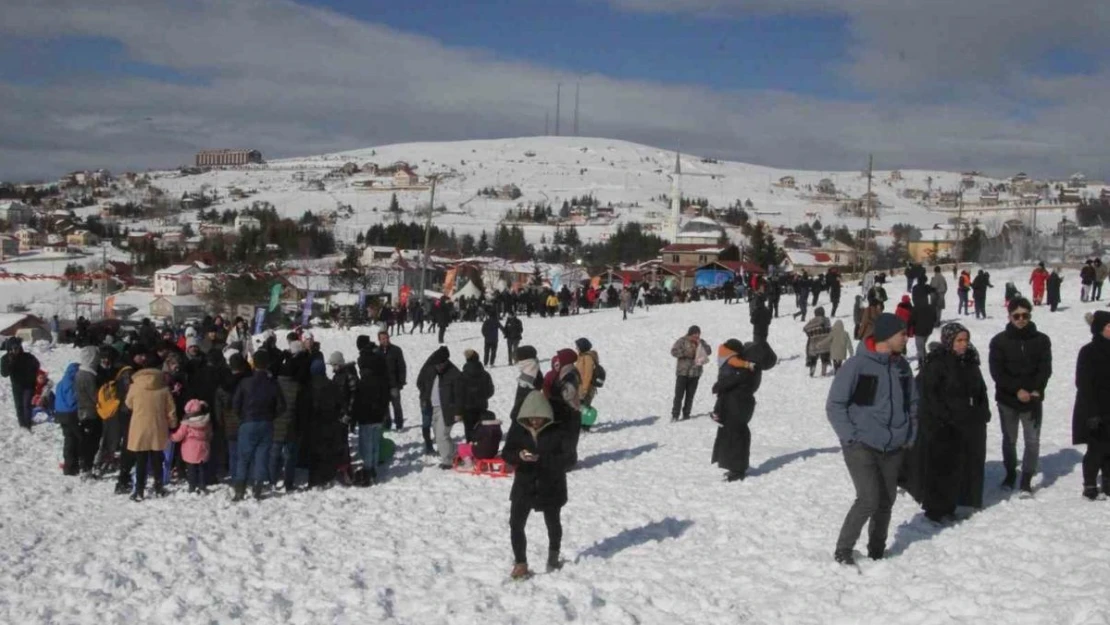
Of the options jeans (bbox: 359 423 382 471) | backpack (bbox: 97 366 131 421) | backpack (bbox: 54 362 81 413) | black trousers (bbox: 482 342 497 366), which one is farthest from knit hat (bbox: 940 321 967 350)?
black trousers (bbox: 482 342 497 366)

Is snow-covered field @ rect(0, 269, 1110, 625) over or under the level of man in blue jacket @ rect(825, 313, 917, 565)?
under

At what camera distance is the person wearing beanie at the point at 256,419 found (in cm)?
939

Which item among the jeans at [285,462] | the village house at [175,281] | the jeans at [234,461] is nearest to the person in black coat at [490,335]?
the jeans at [285,462]

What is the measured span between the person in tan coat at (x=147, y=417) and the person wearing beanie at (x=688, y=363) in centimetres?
642

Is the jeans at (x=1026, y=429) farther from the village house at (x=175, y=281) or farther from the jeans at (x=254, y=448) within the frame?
the village house at (x=175, y=281)

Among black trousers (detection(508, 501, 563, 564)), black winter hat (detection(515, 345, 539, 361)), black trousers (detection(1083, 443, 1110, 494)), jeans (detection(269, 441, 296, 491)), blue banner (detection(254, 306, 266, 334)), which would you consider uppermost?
black winter hat (detection(515, 345, 539, 361))

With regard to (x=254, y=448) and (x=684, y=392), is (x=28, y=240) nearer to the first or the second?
(x=684, y=392)

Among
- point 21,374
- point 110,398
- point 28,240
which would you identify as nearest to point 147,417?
point 110,398

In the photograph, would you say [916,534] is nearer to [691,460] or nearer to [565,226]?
[691,460]

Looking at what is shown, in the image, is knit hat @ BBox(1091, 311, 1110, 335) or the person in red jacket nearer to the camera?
knit hat @ BBox(1091, 311, 1110, 335)

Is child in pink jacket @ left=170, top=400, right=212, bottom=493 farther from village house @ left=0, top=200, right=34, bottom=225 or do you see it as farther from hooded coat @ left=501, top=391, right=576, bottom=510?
village house @ left=0, top=200, right=34, bottom=225

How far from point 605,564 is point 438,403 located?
4.40m

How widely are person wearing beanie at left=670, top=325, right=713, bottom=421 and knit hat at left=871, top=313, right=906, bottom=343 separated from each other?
23.5ft

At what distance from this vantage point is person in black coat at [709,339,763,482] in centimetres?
961
